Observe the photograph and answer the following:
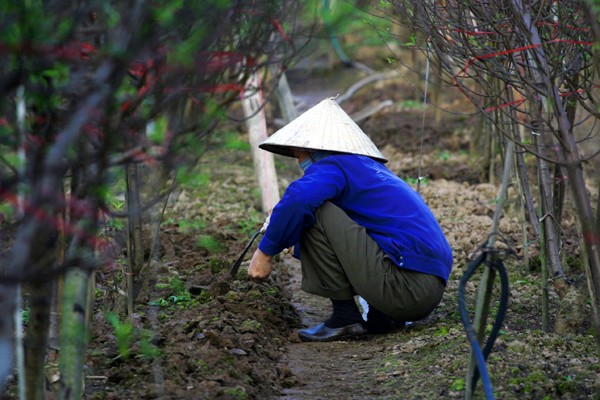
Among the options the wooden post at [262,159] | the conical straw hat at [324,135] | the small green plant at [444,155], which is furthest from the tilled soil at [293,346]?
the small green plant at [444,155]

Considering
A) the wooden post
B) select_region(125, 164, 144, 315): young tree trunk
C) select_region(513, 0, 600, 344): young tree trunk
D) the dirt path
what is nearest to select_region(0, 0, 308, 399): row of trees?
select_region(513, 0, 600, 344): young tree trunk

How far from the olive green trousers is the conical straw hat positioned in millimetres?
332

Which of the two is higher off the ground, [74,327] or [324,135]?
[324,135]

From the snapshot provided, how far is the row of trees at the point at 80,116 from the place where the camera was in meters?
1.99

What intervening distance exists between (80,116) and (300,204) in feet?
7.96

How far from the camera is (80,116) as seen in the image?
6.45 ft

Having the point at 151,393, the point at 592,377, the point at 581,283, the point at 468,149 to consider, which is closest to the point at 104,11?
the point at 151,393

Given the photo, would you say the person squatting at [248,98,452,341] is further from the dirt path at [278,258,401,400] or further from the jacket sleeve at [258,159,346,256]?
the dirt path at [278,258,401,400]

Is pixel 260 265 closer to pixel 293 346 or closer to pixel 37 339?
pixel 293 346

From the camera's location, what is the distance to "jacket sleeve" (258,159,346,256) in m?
4.32

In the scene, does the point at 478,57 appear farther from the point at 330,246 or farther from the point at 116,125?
the point at 116,125

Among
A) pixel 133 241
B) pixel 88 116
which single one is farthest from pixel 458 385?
pixel 88 116

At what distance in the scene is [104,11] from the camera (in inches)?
90.4

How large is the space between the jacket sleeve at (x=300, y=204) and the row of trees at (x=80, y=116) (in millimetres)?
1510
